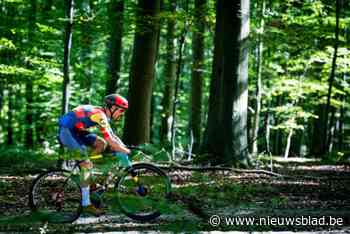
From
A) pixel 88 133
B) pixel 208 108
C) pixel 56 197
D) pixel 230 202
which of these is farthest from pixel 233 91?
pixel 56 197

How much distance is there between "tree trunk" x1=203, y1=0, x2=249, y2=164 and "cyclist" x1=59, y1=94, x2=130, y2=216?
18.1 ft

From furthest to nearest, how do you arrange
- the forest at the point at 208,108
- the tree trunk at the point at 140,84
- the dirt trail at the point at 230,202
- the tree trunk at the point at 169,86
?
the tree trunk at the point at 169,86, the tree trunk at the point at 140,84, the forest at the point at 208,108, the dirt trail at the point at 230,202

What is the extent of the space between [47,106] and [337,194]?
19765 mm

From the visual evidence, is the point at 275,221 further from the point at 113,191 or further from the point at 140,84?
the point at 140,84

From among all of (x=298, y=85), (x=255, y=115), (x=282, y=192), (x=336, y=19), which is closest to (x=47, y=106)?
(x=255, y=115)

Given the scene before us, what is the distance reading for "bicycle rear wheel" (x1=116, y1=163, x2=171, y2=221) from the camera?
283 inches

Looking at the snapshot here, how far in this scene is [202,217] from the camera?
744cm

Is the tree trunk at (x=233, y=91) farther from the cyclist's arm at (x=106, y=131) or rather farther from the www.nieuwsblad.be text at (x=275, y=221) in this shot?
the cyclist's arm at (x=106, y=131)

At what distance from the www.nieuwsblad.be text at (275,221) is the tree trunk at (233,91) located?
4.90 metres

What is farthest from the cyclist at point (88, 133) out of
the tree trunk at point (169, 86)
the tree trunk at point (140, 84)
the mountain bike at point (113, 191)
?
the tree trunk at point (169, 86)

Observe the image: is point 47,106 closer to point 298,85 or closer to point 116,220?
point 298,85

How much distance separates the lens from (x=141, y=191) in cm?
721

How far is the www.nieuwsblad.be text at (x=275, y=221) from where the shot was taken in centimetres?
703

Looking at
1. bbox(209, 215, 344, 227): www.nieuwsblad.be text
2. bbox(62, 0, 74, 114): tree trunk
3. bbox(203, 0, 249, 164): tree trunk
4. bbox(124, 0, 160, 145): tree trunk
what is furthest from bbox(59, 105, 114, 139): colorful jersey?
bbox(124, 0, 160, 145): tree trunk
